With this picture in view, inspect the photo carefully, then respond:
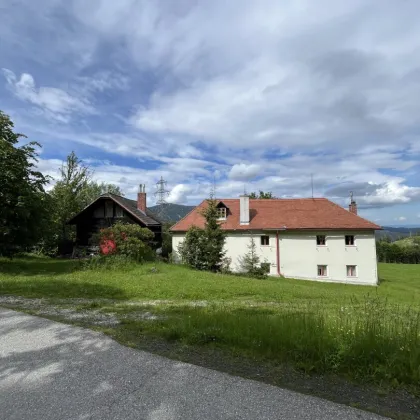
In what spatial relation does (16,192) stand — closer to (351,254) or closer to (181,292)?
(181,292)

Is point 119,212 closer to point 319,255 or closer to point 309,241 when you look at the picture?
point 309,241

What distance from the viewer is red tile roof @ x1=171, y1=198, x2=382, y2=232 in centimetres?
2697

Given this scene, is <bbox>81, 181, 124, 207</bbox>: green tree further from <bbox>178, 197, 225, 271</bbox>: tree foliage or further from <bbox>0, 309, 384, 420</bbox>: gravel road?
<bbox>0, 309, 384, 420</bbox>: gravel road

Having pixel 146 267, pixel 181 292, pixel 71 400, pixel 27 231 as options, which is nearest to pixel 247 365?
pixel 71 400

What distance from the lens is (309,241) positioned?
27109 millimetres

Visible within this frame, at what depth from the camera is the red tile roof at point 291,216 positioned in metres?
27.0

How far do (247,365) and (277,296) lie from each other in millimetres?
8063

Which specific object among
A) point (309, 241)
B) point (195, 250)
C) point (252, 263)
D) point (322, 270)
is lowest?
point (322, 270)

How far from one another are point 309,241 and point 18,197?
808 inches

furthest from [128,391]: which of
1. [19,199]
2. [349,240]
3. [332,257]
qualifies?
[349,240]

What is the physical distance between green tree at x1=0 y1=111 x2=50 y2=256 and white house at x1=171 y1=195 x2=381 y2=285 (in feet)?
39.3

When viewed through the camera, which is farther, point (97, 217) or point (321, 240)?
point (97, 217)

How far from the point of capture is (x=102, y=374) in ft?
11.9

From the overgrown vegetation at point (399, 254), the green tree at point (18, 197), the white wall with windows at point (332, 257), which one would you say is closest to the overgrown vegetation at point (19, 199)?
the green tree at point (18, 197)
